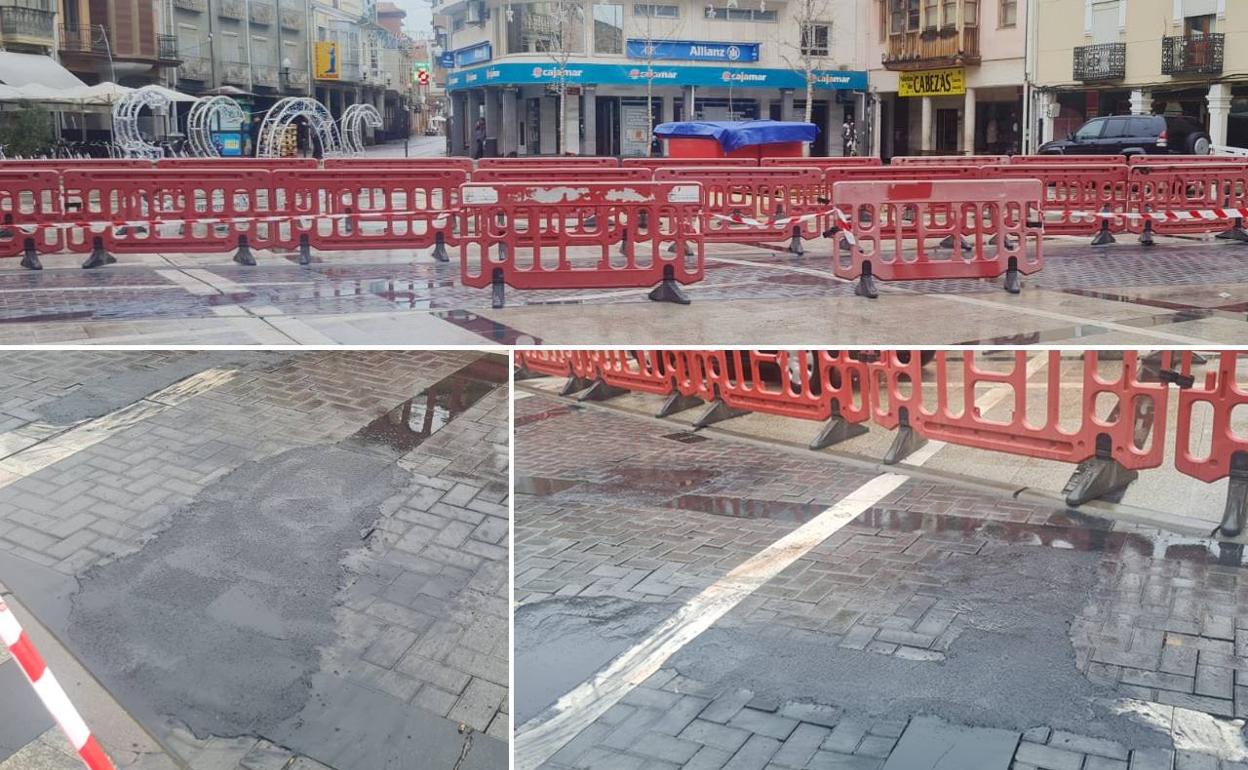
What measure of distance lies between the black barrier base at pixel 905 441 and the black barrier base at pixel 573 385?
1.90 metres

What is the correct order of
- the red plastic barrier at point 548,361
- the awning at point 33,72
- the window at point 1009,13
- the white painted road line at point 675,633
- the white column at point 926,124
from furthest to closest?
the white column at point 926,124
the window at point 1009,13
the awning at point 33,72
the red plastic barrier at point 548,361
the white painted road line at point 675,633

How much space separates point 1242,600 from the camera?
550cm

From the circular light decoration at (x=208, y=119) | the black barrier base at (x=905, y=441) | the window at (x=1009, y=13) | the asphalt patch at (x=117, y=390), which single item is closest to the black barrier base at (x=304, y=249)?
the black barrier base at (x=905, y=441)

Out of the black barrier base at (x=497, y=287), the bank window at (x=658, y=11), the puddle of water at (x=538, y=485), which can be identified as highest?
the bank window at (x=658, y=11)

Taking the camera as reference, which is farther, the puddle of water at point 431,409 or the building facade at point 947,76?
the building facade at point 947,76

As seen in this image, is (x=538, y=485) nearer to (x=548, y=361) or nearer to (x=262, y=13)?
(x=548, y=361)

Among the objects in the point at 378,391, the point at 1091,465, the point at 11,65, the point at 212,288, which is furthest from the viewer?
the point at 11,65

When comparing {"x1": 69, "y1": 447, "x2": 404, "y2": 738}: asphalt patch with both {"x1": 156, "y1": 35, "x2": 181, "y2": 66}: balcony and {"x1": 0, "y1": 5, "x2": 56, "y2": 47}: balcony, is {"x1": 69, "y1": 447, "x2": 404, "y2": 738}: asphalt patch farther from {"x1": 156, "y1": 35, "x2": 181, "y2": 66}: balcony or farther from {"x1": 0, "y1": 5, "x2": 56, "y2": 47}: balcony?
{"x1": 156, "y1": 35, "x2": 181, "y2": 66}: balcony

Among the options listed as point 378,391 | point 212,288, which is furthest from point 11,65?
point 378,391

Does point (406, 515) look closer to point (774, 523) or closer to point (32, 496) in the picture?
point (32, 496)

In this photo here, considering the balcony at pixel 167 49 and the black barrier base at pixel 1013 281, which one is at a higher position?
the balcony at pixel 167 49

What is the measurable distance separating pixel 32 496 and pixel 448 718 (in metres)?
2.02

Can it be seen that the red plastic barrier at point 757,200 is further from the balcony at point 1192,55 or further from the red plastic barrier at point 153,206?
the balcony at point 1192,55

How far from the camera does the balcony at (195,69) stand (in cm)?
4375
